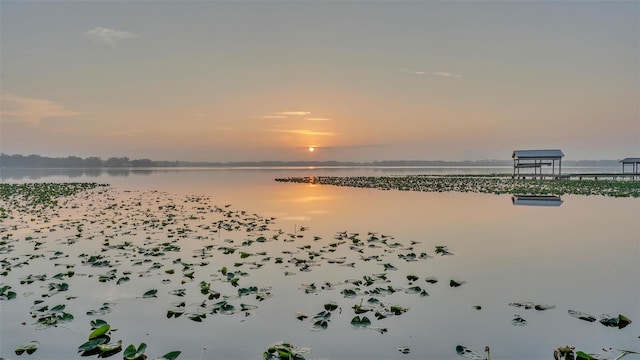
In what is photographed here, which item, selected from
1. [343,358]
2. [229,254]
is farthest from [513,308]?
[229,254]

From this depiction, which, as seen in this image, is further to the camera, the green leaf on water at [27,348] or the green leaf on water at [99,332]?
the green leaf on water at [99,332]

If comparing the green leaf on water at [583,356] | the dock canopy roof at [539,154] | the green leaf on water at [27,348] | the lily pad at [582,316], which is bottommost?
the green leaf on water at [27,348]

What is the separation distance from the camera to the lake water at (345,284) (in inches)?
207

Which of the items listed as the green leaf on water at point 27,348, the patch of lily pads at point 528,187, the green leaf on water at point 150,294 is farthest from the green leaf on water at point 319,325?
the patch of lily pads at point 528,187

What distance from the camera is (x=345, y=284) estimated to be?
7.61 meters

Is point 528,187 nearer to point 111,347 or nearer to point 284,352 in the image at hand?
point 284,352

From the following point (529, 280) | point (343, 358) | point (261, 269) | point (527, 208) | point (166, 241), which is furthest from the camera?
point (527, 208)

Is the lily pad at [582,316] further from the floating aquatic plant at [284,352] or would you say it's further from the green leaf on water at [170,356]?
the green leaf on water at [170,356]

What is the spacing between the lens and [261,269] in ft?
29.2

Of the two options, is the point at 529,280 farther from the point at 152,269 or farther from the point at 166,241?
the point at 166,241

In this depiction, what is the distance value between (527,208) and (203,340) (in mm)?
19771

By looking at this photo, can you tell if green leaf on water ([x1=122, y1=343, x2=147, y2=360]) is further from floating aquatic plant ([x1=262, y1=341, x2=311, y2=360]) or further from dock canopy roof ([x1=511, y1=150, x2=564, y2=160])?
dock canopy roof ([x1=511, y1=150, x2=564, y2=160])

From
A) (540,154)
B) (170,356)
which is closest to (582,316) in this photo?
(170,356)

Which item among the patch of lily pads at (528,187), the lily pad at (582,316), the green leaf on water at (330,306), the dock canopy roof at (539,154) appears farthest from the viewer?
the dock canopy roof at (539,154)
